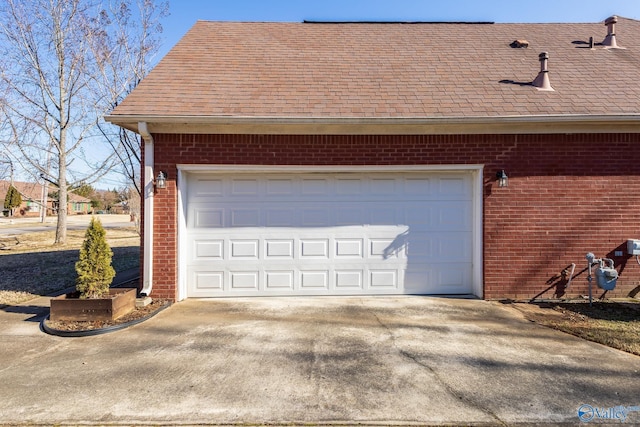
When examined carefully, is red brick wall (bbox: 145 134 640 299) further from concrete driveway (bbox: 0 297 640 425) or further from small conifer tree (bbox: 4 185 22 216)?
small conifer tree (bbox: 4 185 22 216)

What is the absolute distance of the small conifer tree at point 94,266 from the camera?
512 cm

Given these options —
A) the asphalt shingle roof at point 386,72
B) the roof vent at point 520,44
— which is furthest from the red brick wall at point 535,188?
the roof vent at point 520,44

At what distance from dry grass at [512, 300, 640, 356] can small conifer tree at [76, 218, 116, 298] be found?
6184 mm

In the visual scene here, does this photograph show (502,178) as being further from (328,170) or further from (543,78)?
(328,170)

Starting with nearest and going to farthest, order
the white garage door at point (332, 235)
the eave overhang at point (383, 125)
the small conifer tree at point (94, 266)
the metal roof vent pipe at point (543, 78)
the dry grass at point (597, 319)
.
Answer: the dry grass at point (597, 319) → the small conifer tree at point (94, 266) → the eave overhang at point (383, 125) → the white garage door at point (332, 235) → the metal roof vent pipe at point (543, 78)

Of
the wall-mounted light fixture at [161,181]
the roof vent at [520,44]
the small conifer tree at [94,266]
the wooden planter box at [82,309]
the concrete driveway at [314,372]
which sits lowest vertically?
the concrete driveway at [314,372]

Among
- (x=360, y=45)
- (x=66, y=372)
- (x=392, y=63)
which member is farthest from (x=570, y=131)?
(x=66, y=372)

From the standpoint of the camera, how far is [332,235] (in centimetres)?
645

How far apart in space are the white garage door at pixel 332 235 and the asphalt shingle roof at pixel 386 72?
1211 mm

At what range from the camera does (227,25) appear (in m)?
9.05

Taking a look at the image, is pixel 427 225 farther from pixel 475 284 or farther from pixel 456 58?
pixel 456 58

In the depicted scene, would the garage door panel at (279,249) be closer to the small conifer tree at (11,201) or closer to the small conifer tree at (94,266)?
the small conifer tree at (94,266)

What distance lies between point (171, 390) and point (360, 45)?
784cm

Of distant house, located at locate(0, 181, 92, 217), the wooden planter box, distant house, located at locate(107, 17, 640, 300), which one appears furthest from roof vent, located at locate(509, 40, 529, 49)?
distant house, located at locate(0, 181, 92, 217)
